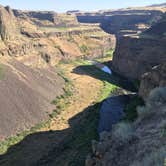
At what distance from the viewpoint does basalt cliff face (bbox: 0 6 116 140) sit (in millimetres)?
49562

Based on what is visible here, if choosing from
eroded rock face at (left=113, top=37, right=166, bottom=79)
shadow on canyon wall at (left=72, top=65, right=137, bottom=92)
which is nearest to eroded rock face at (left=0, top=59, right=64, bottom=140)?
shadow on canyon wall at (left=72, top=65, right=137, bottom=92)

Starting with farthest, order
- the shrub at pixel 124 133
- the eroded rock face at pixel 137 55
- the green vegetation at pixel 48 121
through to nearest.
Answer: the eroded rock face at pixel 137 55 → the green vegetation at pixel 48 121 → the shrub at pixel 124 133

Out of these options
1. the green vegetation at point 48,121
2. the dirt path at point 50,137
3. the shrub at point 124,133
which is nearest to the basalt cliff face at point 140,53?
the dirt path at point 50,137

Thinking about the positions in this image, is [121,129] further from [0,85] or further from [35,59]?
[35,59]

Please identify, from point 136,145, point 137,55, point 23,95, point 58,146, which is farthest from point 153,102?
point 137,55

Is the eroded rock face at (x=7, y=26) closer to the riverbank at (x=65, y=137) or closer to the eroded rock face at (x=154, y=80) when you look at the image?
the riverbank at (x=65, y=137)

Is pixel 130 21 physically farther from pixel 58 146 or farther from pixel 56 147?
pixel 56 147

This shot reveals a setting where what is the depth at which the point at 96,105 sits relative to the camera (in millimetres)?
56531

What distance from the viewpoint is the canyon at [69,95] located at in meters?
21.9

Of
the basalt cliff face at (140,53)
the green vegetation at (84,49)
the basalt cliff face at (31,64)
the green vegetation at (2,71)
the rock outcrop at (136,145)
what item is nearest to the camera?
the rock outcrop at (136,145)

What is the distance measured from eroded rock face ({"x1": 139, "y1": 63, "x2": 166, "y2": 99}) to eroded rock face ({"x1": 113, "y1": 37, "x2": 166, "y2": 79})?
23.3 m

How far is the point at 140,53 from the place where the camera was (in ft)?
257

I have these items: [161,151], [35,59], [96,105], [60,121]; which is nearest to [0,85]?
[60,121]

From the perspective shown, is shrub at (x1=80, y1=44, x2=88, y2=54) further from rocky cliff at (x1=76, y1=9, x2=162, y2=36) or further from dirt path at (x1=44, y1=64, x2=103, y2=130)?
rocky cliff at (x1=76, y1=9, x2=162, y2=36)
